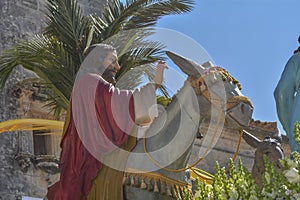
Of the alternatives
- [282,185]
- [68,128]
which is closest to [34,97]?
[68,128]

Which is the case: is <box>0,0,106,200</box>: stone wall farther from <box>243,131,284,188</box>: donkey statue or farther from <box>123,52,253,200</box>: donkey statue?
<box>123,52,253,200</box>: donkey statue

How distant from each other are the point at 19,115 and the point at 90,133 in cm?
1205

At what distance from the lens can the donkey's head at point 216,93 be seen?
9547 mm

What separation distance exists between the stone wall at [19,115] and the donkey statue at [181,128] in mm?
9981

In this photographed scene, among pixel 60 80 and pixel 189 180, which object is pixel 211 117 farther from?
pixel 60 80

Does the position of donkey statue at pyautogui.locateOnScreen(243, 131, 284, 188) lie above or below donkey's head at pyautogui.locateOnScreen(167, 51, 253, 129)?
below

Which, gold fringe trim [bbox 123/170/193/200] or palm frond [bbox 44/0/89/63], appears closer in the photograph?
gold fringe trim [bbox 123/170/193/200]

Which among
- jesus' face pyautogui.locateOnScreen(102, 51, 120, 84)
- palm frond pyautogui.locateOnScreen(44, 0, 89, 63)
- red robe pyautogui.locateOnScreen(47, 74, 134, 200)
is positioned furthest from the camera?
palm frond pyautogui.locateOnScreen(44, 0, 89, 63)

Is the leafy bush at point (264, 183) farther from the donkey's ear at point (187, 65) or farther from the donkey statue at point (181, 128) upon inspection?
the donkey's ear at point (187, 65)

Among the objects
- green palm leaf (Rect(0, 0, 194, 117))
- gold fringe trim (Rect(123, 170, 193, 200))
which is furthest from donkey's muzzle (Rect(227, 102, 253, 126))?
green palm leaf (Rect(0, 0, 194, 117))

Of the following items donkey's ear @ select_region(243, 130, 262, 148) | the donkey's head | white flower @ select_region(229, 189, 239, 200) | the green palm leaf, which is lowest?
white flower @ select_region(229, 189, 239, 200)

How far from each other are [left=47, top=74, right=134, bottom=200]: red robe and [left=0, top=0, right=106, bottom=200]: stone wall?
9.76 m

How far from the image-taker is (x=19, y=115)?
21500 mm

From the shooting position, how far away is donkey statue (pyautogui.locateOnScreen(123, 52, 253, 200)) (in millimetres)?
9523
